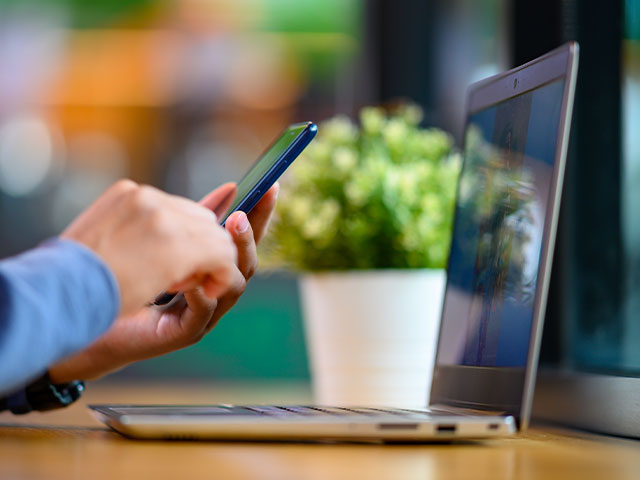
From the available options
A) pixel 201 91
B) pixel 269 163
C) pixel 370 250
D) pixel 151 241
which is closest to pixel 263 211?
pixel 269 163

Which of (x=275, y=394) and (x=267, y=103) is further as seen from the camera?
(x=267, y=103)

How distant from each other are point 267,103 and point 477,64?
3.88 ft

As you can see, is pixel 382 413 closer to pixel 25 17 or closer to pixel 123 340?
pixel 123 340

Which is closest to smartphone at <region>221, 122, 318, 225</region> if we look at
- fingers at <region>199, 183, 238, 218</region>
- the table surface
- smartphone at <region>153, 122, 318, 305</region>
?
smartphone at <region>153, 122, 318, 305</region>

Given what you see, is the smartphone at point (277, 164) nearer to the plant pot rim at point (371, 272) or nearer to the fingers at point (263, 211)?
the fingers at point (263, 211)

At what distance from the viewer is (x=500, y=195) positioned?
942 millimetres

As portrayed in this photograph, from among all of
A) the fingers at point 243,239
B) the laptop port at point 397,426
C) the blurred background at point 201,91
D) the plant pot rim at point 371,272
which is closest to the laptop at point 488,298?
the laptop port at point 397,426

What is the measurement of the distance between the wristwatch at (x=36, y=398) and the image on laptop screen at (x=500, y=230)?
399 millimetres

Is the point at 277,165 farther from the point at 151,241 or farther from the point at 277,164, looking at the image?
the point at 151,241

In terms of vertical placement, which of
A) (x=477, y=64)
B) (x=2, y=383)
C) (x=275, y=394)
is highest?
(x=477, y=64)

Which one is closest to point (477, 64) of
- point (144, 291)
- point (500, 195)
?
point (500, 195)

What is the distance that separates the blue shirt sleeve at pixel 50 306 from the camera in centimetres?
57

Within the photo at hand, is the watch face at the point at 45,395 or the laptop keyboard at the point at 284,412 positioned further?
the watch face at the point at 45,395

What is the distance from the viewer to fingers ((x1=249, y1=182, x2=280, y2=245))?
3.12 ft
